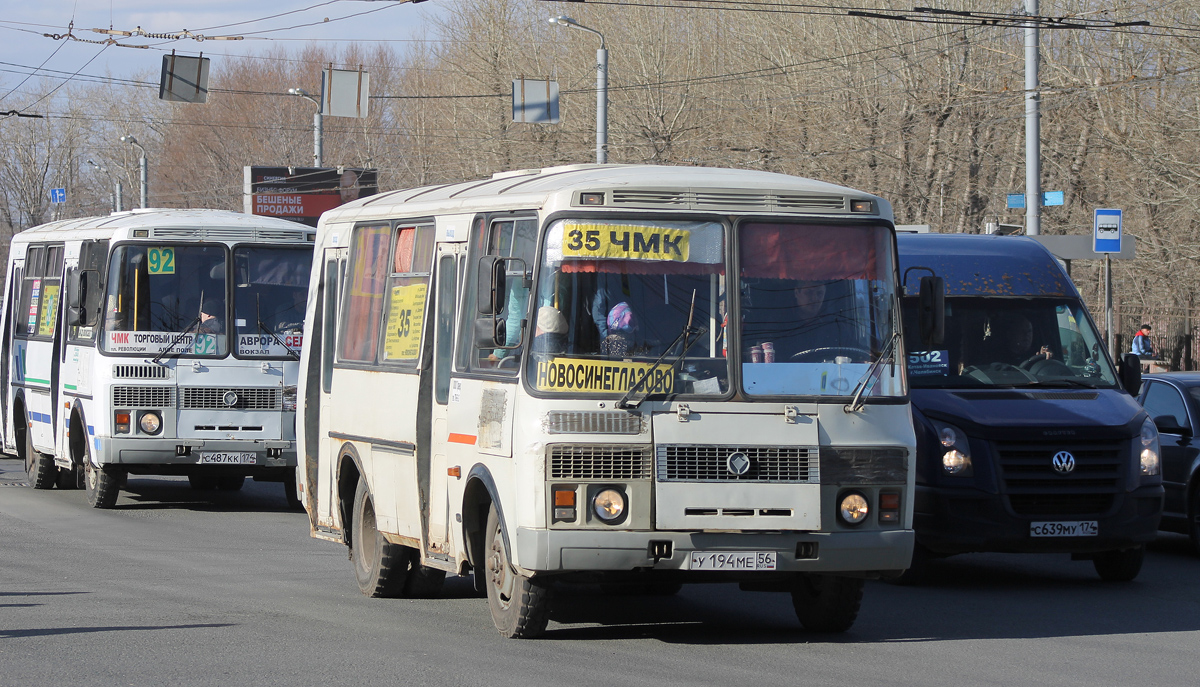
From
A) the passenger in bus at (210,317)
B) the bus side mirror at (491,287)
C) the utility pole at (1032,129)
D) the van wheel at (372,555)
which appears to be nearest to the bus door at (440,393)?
the van wheel at (372,555)

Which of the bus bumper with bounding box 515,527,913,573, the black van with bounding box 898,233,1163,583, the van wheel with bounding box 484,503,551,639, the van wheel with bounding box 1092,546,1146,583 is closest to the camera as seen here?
the bus bumper with bounding box 515,527,913,573

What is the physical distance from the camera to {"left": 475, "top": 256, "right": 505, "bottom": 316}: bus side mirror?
797 centimetres

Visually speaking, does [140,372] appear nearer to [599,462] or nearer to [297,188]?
[599,462]

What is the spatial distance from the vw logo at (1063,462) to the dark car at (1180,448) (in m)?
2.46

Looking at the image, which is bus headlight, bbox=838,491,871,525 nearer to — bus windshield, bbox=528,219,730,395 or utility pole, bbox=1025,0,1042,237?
bus windshield, bbox=528,219,730,395

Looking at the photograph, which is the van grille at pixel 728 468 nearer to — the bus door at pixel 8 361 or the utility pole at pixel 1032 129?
the bus door at pixel 8 361

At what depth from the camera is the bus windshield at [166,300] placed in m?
16.0

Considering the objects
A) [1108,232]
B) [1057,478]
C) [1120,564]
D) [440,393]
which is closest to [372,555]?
[440,393]

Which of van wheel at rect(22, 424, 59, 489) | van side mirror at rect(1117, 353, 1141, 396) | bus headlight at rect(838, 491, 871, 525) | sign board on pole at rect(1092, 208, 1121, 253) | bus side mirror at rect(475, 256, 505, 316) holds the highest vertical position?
sign board on pole at rect(1092, 208, 1121, 253)

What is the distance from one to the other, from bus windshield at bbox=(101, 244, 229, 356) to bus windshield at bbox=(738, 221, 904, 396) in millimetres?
9044

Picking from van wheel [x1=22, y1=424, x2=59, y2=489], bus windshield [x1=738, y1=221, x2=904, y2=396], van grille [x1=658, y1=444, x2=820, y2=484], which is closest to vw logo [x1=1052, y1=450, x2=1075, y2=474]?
bus windshield [x1=738, y1=221, x2=904, y2=396]

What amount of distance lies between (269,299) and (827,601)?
29.1 ft

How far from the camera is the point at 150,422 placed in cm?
1593

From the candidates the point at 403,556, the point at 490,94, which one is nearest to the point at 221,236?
the point at 403,556
